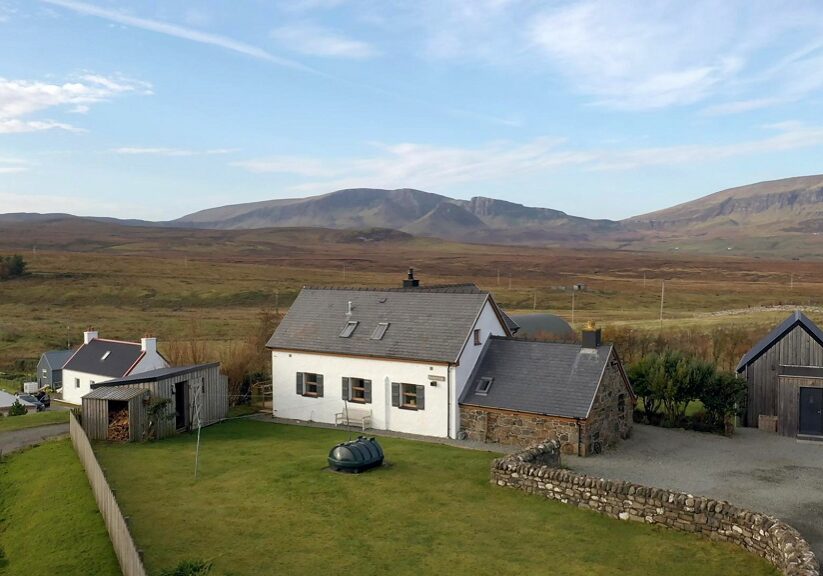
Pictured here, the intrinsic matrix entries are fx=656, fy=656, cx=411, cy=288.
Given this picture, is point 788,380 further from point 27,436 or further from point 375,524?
point 27,436

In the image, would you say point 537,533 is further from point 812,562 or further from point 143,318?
point 143,318

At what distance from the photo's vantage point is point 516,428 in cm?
2586

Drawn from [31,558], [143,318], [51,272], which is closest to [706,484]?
[31,558]

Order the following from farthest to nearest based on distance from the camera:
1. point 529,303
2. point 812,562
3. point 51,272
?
point 51,272, point 529,303, point 812,562

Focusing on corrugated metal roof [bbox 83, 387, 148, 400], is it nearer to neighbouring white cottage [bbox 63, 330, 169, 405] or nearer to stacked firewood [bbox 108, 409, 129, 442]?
stacked firewood [bbox 108, 409, 129, 442]

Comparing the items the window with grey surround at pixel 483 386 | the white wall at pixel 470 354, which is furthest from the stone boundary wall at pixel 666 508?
the white wall at pixel 470 354

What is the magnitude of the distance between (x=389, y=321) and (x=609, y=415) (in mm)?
10469

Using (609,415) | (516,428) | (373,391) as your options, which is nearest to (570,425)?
(516,428)

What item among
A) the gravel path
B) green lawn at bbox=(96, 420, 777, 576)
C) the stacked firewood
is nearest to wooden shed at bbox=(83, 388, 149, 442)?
the stacked firewood

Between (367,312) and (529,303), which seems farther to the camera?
(529,303)

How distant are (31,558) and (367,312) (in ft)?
58.6

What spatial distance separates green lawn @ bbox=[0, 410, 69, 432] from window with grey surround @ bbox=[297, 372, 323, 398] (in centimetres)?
1203

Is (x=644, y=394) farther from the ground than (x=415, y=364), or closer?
closer

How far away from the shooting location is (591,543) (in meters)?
16.2
